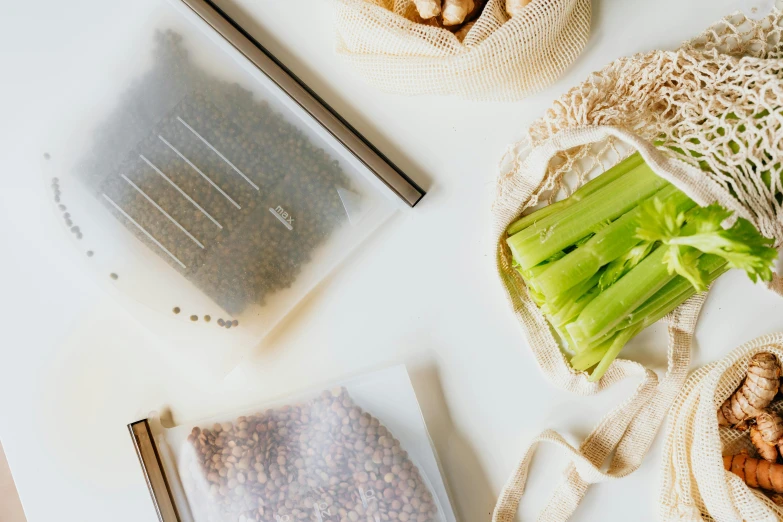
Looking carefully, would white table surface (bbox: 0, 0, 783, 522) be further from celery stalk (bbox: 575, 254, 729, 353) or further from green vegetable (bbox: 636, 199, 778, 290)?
green vegetable (bbox: 636, 199, 778, 290)

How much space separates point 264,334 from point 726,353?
0.61 m

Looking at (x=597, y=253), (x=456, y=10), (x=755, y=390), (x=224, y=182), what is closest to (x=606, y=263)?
(x=597, y=253)

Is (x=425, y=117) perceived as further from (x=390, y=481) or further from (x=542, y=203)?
(x=390, y=481)

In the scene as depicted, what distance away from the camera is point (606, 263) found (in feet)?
2.24

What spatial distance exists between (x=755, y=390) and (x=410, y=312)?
1.44 ft

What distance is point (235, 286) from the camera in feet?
2.50

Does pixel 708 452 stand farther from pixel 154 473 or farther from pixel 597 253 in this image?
pixel 154 473

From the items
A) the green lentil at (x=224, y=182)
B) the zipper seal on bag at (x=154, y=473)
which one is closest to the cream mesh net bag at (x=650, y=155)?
the green lentil at (x=224, y=182)

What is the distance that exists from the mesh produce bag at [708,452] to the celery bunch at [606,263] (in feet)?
0.35

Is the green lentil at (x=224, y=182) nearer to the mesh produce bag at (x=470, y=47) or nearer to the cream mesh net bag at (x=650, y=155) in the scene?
the mesh produce bag at (x=470, y=47)

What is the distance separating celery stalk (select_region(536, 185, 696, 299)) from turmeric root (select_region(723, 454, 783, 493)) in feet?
1.06

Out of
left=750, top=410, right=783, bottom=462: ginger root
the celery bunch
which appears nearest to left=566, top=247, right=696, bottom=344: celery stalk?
the celery bunch

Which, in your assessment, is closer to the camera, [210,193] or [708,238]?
[708,238]

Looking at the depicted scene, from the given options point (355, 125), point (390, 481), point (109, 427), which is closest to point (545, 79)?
point (355, 125)
